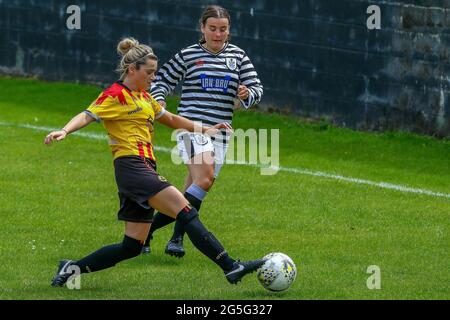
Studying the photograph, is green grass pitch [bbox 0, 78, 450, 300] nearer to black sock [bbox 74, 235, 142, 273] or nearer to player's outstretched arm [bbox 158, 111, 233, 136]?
black sock [bbox 74, 235, 142, 273]

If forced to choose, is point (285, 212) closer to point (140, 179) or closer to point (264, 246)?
point (264, 246)

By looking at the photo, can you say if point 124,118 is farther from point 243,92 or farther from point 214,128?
point 243,92

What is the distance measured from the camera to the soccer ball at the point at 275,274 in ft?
29.5

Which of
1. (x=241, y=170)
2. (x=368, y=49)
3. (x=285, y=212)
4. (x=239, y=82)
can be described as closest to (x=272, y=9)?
(x=368, y=49)

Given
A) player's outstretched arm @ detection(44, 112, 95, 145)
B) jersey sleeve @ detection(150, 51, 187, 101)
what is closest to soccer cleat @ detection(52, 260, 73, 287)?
player's outstretched arm @ detection(44, 112, 95, 145)

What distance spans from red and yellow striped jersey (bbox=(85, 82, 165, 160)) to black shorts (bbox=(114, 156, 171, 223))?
0.07m

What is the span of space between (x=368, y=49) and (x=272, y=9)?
5.88 feet

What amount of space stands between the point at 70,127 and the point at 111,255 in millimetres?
1027

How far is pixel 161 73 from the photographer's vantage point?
10.9 meters

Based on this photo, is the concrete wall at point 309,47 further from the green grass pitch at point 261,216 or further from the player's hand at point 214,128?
the player's hand at point 214,128

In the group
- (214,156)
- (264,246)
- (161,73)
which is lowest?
(264,246)

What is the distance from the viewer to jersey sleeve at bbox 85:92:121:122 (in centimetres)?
909
